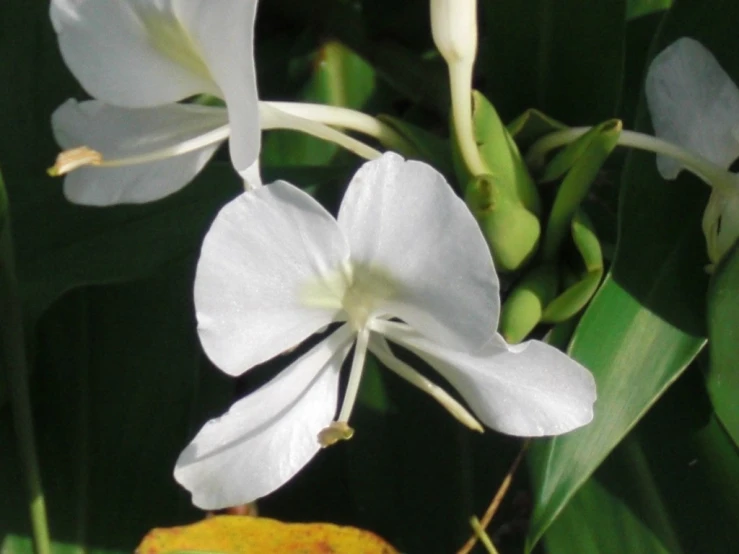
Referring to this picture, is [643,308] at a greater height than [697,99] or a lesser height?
lesser

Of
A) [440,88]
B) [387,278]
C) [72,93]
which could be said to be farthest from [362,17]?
[387,278]

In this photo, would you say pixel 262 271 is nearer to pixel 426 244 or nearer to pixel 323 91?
pixel 426 244

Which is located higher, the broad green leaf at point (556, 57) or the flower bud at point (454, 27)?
the flower bud at point (454, 27)

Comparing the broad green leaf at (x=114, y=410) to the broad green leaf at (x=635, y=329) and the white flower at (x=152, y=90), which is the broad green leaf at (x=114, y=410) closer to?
the white flower at (x=152, y=90)

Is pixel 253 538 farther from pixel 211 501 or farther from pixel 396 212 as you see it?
pixel 396 212

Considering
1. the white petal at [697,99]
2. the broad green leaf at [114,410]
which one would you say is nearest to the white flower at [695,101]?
the white petal at [697,99]

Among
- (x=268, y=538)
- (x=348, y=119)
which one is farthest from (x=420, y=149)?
(x=268, y=538)
